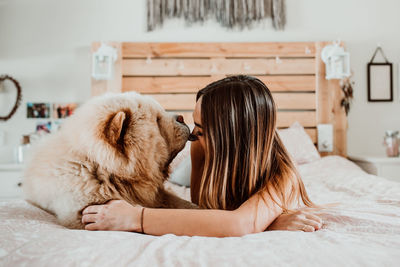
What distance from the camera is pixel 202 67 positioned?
10.6 feet

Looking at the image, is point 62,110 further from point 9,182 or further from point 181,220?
point 181,220

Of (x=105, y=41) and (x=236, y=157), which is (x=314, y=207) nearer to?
(x=236, y=157)

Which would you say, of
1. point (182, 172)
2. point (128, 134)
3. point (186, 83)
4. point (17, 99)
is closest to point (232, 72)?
point (186, 83)

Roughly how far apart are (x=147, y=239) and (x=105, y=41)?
287cm

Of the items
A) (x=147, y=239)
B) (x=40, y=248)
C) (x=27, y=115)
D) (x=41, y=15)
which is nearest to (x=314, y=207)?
(x=147, y=239)

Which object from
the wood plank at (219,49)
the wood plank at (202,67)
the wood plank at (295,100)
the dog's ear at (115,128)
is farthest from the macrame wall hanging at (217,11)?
the dog's ear at (115,128)

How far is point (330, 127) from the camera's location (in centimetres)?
317

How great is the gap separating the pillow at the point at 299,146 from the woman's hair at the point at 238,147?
1.67 m

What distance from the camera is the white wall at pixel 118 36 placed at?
3338mm

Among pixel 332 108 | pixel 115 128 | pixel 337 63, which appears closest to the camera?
pixel 115 128

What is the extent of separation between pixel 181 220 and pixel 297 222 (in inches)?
13.0

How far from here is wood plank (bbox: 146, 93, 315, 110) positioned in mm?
3205

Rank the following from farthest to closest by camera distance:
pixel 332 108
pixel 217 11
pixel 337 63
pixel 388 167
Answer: pixel 217 11 < pixel 332 108 < pixel 337 63 < pixel 388 167

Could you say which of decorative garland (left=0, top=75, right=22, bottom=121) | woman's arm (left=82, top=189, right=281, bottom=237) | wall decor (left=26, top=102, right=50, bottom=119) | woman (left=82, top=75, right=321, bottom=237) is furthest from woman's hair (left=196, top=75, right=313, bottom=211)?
decorative garland (left=0, top=75, right=22, bottom=121)
